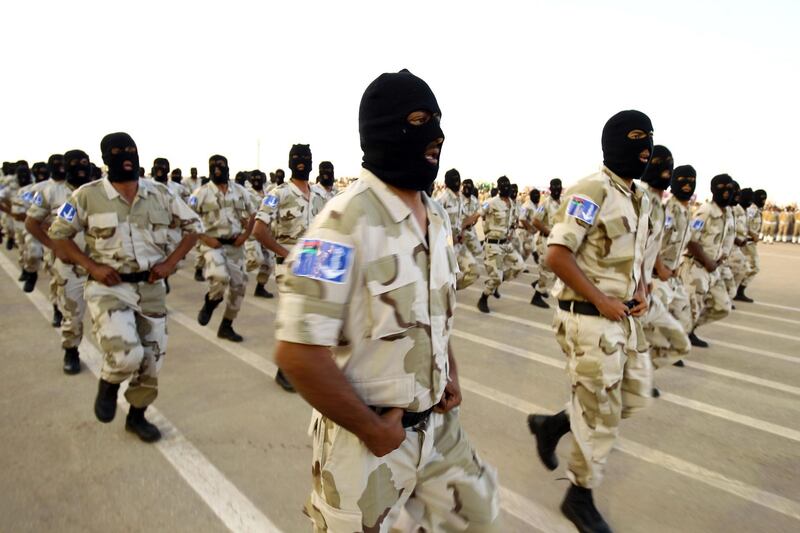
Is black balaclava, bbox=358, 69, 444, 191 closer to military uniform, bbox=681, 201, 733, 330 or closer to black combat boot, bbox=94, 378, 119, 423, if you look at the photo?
black combat boot, bbox=94, 378, 119, 423

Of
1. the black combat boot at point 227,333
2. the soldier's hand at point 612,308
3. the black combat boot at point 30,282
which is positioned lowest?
the black combat boot at point 30,282

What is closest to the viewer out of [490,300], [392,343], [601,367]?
[392,343]

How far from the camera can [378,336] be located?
5.16ft

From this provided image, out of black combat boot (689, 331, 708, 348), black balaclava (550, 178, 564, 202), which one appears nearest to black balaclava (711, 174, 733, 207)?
black combat boot (689, 331, 708, 348)

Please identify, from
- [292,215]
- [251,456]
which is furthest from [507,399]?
[292,215]

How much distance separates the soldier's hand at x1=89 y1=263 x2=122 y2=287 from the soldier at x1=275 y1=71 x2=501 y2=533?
260 centimetres

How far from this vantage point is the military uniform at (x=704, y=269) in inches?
248

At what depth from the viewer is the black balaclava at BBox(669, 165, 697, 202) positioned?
506 cm

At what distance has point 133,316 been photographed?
12.6 ft

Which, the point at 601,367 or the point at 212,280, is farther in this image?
the point at 212,280

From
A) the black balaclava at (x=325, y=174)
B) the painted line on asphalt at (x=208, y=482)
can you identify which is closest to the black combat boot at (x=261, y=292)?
the black balaclava at (x=325, y=174)

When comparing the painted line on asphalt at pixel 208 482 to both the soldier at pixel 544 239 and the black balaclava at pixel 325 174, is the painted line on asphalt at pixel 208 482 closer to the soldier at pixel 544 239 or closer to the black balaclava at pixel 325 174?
the black balaclava at pixel 325 174

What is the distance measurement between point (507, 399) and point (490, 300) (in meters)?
4.83

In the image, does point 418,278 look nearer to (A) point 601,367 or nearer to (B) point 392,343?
(B) point 392,343
